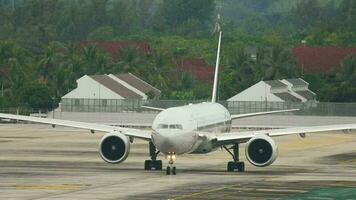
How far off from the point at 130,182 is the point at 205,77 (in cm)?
11234

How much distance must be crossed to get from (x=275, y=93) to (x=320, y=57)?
37.2 m

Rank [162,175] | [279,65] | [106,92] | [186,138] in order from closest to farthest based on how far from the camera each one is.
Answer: [186,138]
[162,175]
[106,92]
[279,65]

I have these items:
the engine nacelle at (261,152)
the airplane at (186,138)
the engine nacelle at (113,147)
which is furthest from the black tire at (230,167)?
the engine nacelle at (113,147)

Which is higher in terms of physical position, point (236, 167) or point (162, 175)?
point (236, 167)

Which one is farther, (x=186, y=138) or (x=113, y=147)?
(x=113, y=147)

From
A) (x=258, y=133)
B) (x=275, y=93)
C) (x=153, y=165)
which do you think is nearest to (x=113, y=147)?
(x=153, y=165)

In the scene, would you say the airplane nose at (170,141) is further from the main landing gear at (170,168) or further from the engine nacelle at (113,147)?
the engine nacelle at (113,147)

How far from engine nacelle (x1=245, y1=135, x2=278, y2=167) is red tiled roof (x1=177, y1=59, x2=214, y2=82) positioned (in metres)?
105

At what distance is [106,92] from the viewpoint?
14262cm

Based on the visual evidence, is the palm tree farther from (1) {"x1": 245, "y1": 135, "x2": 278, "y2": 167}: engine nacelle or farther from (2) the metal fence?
(1) {"x1": 245, "y1": 135, "x2": 278, "y2": 167}: engine nacelle

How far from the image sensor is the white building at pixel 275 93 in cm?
14212

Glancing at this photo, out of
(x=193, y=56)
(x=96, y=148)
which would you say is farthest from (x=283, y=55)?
(x=96, y=148)

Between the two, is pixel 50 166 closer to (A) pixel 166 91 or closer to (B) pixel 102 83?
(B) pixel 102 83

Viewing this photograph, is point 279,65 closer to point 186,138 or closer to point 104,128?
point 104,128
